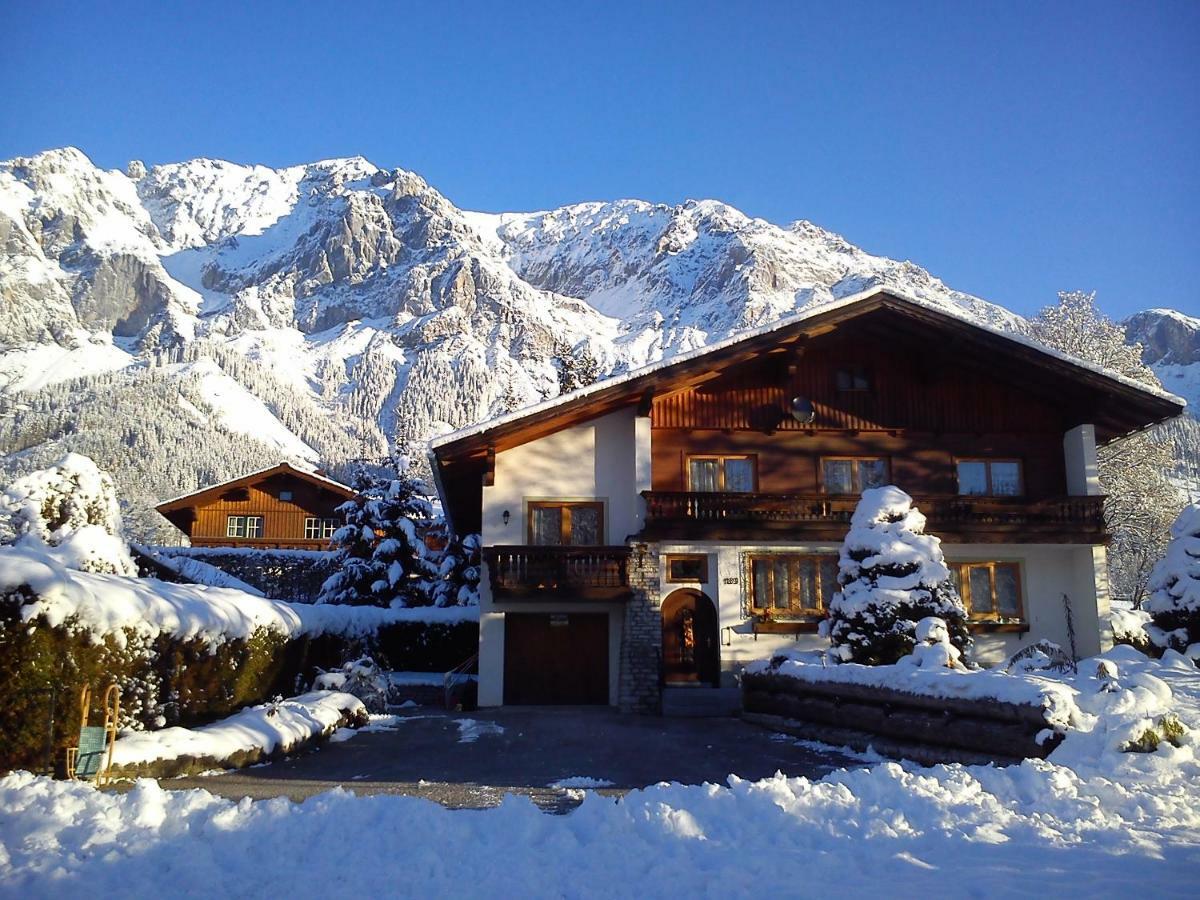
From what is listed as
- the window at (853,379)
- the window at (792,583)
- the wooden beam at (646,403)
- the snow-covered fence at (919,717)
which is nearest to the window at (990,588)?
the window at (792,583)

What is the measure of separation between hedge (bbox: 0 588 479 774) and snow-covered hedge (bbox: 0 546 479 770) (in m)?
0.01

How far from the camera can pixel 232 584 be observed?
30172 millimetres

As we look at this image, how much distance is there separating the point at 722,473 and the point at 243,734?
13.3 meters

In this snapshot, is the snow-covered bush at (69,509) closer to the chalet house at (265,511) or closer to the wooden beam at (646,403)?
the wooden beam at (646,403)

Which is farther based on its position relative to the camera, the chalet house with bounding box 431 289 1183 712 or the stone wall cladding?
the chalet house with bounding box 431 289 1183 712

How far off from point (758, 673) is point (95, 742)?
12.1m

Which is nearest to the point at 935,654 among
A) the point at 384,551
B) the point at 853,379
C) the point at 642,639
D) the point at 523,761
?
the point at 523,761

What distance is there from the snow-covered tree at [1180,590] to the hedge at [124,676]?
1552cm

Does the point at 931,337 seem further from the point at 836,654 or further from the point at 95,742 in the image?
the point at 95,742

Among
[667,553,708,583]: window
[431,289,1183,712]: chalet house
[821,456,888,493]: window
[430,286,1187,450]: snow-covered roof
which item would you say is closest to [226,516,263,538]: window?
[431,289,1183,712]: chalet house

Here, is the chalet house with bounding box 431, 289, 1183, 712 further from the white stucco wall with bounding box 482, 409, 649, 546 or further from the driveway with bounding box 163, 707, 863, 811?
the driveway with bounding box 163, 707, 863, 811

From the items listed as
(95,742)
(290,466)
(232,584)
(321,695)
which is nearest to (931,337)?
(321,695)

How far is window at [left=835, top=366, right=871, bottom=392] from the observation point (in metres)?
23.2

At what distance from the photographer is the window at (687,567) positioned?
21406mm
